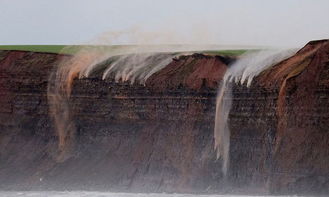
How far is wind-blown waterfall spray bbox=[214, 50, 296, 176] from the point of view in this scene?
145ft

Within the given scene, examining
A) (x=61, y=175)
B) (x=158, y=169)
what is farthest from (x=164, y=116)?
(x=61, y=175)

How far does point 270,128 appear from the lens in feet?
139

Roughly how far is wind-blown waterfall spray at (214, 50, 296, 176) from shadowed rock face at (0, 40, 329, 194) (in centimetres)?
31

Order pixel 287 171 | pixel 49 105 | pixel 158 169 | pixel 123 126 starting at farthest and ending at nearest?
pixel 49 105 → pixel 123 126 → pixel 158 169 → pixel 287 171

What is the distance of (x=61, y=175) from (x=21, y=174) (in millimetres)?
2255

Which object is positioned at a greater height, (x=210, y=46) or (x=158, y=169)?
(x=210, y=46)

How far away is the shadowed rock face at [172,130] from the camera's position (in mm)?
41031

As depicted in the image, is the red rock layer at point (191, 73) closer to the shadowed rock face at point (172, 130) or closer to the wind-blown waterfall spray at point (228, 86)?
the shadowed rock face at point (172, 130)

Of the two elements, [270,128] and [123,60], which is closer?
[270,128]

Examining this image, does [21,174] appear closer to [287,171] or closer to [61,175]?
[61,175]

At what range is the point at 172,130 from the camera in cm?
4691

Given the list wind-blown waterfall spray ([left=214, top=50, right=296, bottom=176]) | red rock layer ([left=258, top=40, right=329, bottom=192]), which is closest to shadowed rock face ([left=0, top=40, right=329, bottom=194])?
red rock layer ([left=258, top=40, right=329, bottom=192])

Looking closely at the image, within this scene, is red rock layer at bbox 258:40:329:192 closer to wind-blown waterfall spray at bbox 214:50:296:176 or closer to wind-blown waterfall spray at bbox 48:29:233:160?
wind-blown waterfall spray at bbox 214:50:296:176

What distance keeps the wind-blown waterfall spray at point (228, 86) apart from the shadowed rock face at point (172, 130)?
31 centimetres
